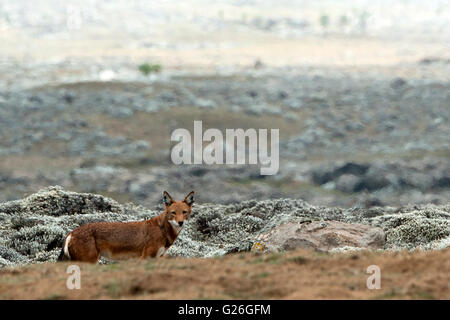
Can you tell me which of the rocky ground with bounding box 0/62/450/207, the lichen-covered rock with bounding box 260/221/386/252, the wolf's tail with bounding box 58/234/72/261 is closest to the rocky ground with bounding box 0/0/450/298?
the lichen-covered rock with bounding box 260/221/386/252

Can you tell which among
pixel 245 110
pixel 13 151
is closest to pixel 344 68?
pixel 245 110

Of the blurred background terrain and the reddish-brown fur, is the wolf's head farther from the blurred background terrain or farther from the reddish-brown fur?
the blurred background terrain

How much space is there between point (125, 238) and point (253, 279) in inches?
120

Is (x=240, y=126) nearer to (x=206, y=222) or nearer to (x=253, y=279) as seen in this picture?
(x=206, y=222)

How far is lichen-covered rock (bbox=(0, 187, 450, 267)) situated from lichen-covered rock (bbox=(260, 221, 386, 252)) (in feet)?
0.45

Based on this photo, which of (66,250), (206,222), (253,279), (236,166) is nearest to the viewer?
(253,279)

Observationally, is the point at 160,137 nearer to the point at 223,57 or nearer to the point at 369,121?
the point at 369,121

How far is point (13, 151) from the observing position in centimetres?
5941

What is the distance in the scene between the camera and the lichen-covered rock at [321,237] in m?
15.5

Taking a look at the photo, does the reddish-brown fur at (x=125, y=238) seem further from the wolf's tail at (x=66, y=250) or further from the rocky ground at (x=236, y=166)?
the rocky ground at (x=236, y=166)

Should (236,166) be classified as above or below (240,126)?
below

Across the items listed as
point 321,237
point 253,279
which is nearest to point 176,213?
point 253,279

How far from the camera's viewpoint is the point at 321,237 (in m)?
15.8

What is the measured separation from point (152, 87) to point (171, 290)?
74567 mm
